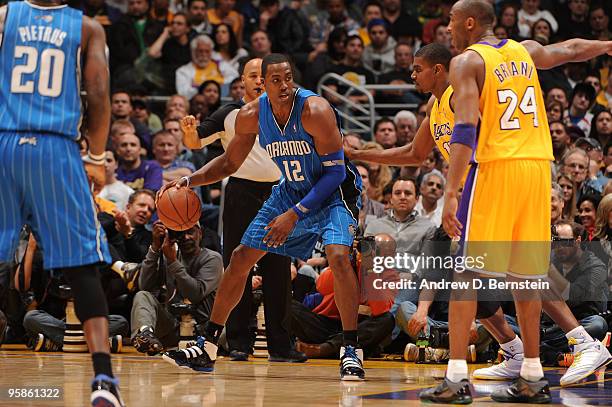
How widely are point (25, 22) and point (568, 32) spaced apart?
38.5ft

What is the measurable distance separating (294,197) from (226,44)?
24.8ft

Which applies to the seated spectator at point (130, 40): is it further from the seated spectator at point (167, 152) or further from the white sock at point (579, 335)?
the white sock at point (579, 335)

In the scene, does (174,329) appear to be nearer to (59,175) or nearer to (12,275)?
(12,275)

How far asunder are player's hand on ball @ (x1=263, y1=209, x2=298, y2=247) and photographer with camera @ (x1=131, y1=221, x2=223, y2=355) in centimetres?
216

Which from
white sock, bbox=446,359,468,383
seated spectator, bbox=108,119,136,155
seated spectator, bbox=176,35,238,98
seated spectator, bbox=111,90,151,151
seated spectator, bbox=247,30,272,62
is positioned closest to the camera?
white sock, bbox=446,359,468,383

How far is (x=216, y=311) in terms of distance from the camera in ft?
23.4

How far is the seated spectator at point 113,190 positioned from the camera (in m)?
10.6

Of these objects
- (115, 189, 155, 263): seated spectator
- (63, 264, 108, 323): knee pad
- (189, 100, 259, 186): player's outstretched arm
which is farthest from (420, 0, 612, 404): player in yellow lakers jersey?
(115, 189, 155, 263): seated spectator

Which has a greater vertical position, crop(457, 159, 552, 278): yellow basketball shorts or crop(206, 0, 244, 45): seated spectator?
crop(206, 0, 244, 45): seated spectator

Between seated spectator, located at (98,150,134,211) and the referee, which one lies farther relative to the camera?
seated spectator, located at (98,150,134,211)

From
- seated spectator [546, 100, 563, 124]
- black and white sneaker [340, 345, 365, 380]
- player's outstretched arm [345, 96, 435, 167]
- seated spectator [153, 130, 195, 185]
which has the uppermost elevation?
seated spectator [546, 100, 563, 124]

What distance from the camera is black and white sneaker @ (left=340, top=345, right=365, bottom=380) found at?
6660 millimetres

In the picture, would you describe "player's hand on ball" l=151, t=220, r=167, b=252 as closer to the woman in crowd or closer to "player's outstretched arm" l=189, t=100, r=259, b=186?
"player's outstretched arm" l=189, t=100, r=259, b=186

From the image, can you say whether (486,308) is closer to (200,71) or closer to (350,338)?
(350,338)
